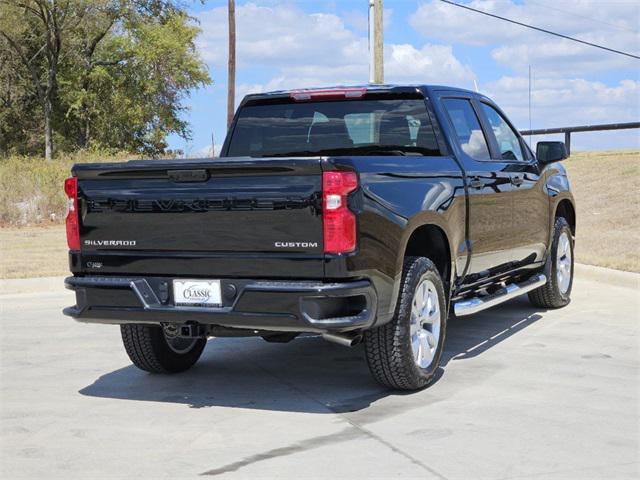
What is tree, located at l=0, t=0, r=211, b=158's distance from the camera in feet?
151

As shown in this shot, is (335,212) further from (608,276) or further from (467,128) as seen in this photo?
(608,276)

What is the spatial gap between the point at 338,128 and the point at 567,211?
369 centimetres

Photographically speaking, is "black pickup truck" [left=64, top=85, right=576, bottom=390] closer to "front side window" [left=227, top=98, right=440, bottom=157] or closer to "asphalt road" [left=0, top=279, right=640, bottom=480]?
"front side window" [left=227, top=98, right=440, bottom=157]

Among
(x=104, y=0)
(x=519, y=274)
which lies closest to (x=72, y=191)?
(x=519, y=274)

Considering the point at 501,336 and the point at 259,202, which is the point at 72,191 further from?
the point at 501,336

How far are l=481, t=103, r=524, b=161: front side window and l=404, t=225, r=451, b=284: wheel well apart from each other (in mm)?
1819

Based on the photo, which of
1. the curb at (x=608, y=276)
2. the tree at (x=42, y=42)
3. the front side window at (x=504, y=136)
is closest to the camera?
the front side window at (x=504, y=136)

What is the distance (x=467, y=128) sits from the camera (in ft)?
25.1

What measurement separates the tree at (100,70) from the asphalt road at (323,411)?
39714 millimetres

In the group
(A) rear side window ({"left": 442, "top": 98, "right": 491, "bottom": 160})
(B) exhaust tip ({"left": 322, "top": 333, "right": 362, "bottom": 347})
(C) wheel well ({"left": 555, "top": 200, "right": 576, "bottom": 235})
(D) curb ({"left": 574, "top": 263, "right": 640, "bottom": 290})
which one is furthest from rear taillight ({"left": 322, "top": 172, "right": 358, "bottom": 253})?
(D) curb ({"left": 574, "top": 263, "right": 640, "bottom": 290})

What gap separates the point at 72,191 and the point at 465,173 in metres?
2.85

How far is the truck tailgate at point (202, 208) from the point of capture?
5402 millimetres

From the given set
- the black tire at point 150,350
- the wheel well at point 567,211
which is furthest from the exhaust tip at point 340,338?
the wheel well at point 567,211

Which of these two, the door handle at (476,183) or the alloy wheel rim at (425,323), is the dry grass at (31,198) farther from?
the alloy wheel rim at (425,323)
